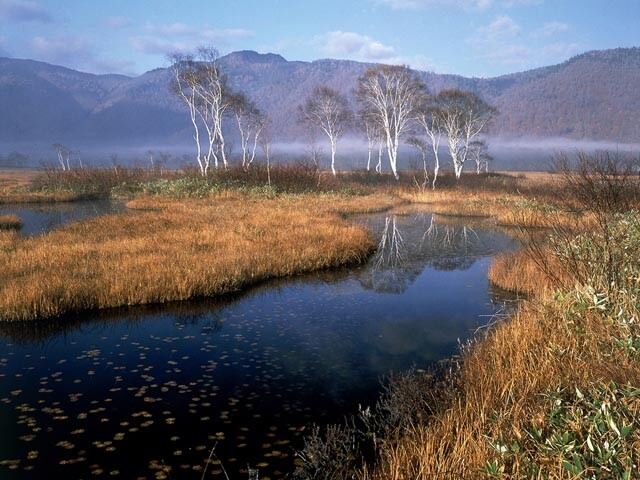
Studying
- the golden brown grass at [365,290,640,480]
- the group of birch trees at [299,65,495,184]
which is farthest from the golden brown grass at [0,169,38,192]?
the golden brown grass at [365,290,640,480]

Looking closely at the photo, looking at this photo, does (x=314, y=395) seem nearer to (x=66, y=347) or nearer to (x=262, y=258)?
(x=66, y=347)

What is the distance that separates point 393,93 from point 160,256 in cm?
4987

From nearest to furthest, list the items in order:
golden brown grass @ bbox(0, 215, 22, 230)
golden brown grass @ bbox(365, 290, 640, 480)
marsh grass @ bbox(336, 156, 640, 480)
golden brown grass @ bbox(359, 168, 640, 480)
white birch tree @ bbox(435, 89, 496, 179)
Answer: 1. marsh grass @ bbox(336, 156, 640, 480)
2. golden brown grass @ bbox(359, 168, 640, 480)
3. golden brown grass @ bbox(365, 290, 640, 480)
4. golden brown grass @ bbox(0, 215, 22, 230)
5. white birch tree @ bbox(435, 89, 496, 179)

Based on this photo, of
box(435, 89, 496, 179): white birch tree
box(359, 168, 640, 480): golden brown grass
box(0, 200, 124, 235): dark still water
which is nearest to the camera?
box(359, 168, 640, 480): golden brown grass

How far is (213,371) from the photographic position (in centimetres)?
909

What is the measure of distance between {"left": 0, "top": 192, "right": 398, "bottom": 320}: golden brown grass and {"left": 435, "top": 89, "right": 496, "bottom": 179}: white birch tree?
128ft

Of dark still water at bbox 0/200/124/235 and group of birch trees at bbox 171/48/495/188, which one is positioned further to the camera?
group of birch trees at bbox 171/48/495/188

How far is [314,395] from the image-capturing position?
8.13m

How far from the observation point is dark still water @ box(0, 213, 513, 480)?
635 cm

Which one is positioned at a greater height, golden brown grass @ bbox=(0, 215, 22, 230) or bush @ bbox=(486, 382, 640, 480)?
bush @ bbox=(486, 382, 640, 480)

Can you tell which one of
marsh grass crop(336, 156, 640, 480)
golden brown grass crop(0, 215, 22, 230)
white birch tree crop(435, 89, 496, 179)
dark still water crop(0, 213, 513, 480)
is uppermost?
white birch tree crop(435, 89, 496, 179)

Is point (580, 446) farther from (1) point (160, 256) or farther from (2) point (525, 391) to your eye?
(1) point (160, 256)

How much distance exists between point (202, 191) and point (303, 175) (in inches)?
362

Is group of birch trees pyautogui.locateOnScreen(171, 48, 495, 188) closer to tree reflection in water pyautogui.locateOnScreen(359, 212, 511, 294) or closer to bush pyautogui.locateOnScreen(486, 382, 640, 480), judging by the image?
tree reflection in water pyautogui.locateOnScreen(359, 212, 511, 294)
